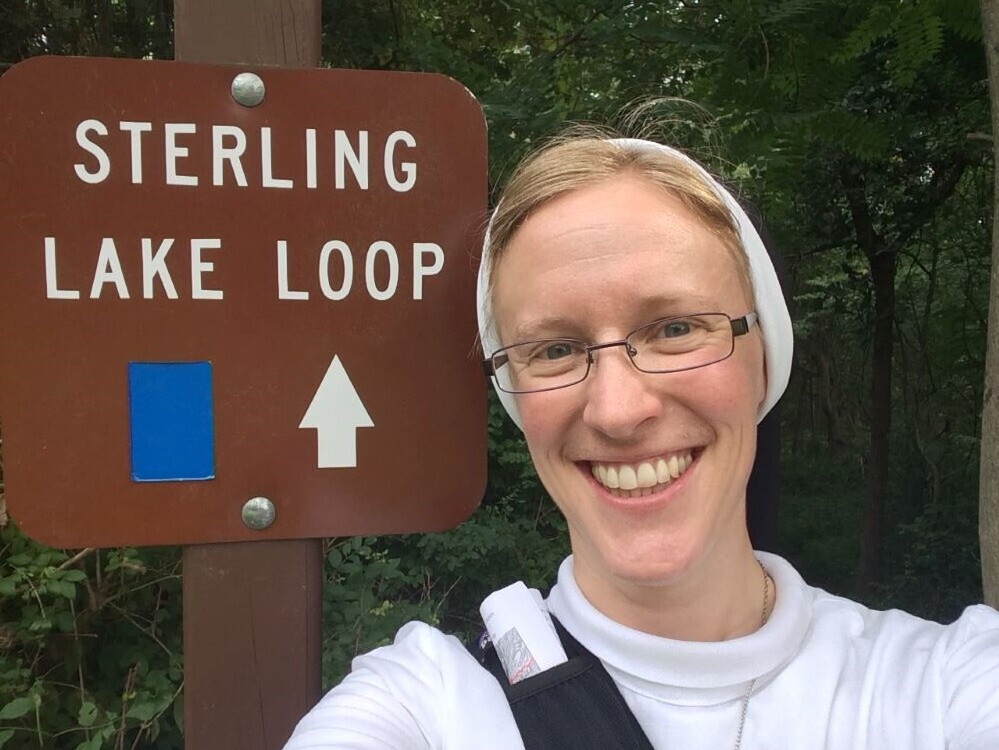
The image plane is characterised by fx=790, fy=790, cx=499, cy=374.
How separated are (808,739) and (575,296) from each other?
29.9 inches

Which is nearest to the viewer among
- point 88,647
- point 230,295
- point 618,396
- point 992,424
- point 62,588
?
point 618,396

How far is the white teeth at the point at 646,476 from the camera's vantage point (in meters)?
1.26

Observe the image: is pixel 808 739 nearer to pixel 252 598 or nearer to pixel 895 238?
pixel 252 598

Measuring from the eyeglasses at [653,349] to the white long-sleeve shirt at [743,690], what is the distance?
1.34 feet

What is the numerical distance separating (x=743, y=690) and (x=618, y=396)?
51 centimetres

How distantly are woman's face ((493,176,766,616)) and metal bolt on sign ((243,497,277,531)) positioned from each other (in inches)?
20.5

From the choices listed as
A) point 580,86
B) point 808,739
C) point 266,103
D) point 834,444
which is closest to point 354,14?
point 580,86

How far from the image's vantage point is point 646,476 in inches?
49.6

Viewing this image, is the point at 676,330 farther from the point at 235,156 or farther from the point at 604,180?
the point at 235,156

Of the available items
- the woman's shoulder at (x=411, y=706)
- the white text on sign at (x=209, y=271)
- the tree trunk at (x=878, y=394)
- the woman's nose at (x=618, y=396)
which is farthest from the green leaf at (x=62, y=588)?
the tree trunk at (x=878, y=394)

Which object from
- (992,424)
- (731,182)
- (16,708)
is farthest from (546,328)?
(16,708)

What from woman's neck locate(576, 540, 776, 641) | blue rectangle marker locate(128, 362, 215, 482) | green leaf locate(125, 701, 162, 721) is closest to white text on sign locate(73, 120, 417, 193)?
blue rectangle marker locate(128, 362, 215, 482)

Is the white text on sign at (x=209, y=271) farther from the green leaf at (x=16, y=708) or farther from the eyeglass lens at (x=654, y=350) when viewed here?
the green leaf at (x=16, y=708)

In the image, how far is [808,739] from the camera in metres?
1.19
